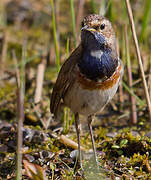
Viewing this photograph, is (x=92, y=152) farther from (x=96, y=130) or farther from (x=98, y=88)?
(x=98, y=88)

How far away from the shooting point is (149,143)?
3873 millimetres

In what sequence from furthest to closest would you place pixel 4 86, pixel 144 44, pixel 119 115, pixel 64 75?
pixel 144 44 < pixel 4 86 < pixel 119 115 < pixel 64 75

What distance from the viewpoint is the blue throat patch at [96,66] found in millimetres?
3342

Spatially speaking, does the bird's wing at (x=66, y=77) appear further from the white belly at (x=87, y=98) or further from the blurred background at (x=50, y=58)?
the blurred background at (x=50, y=58)

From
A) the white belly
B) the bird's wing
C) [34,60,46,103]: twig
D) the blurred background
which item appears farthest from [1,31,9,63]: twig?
the white belly

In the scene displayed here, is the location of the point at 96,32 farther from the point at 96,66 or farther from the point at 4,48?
the point at 4,48

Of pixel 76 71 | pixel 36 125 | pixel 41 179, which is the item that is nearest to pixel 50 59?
pixel 36 125

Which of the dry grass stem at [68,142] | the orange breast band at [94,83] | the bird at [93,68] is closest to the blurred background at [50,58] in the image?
the dry grass stem at [68,142]

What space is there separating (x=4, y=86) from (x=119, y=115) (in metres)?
1.75

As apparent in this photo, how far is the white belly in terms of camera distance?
11.0 feet

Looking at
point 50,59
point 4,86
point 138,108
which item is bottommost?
point 138,108

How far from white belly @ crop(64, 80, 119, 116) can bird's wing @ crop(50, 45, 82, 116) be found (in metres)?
0.07

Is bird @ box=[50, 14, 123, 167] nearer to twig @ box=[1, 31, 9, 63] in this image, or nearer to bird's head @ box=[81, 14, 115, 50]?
bird's head @ box=[81, 14, 115, 50]

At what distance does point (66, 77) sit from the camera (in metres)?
3.54
